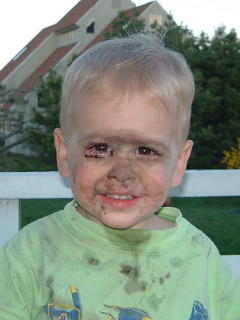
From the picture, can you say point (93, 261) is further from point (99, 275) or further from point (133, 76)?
point (133, 76)

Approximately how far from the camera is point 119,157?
1.60m

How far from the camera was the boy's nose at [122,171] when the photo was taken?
5.12 ft

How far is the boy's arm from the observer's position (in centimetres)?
160

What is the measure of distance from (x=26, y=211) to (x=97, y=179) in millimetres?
8330

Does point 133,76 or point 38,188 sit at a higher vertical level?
point 133,76

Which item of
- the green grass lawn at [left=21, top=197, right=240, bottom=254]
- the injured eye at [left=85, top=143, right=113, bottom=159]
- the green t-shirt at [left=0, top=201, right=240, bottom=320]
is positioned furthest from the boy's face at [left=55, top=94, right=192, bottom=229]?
the green grass lawn at [left=21, top=197, right=240, bottom=254]

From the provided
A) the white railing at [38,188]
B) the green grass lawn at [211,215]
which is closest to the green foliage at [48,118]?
the green grass lawn at [211,215]

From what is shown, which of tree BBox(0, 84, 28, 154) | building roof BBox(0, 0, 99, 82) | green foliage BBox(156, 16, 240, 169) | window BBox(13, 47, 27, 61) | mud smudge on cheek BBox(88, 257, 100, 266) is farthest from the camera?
window BBox(13, 47, 27, 61)

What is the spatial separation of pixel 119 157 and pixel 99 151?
6 centimetres

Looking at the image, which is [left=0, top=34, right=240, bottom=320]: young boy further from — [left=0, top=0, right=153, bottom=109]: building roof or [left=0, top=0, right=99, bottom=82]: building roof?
[left=0, top=0, right=99, bottom=82]: building roof

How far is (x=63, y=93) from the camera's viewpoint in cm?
173

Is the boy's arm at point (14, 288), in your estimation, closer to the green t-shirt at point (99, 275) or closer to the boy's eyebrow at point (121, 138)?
the green t-shirt at point (99, 275)

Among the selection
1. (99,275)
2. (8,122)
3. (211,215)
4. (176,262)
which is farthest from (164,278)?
(8,122)

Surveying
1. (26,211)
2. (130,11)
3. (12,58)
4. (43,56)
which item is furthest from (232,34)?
(12,58)
